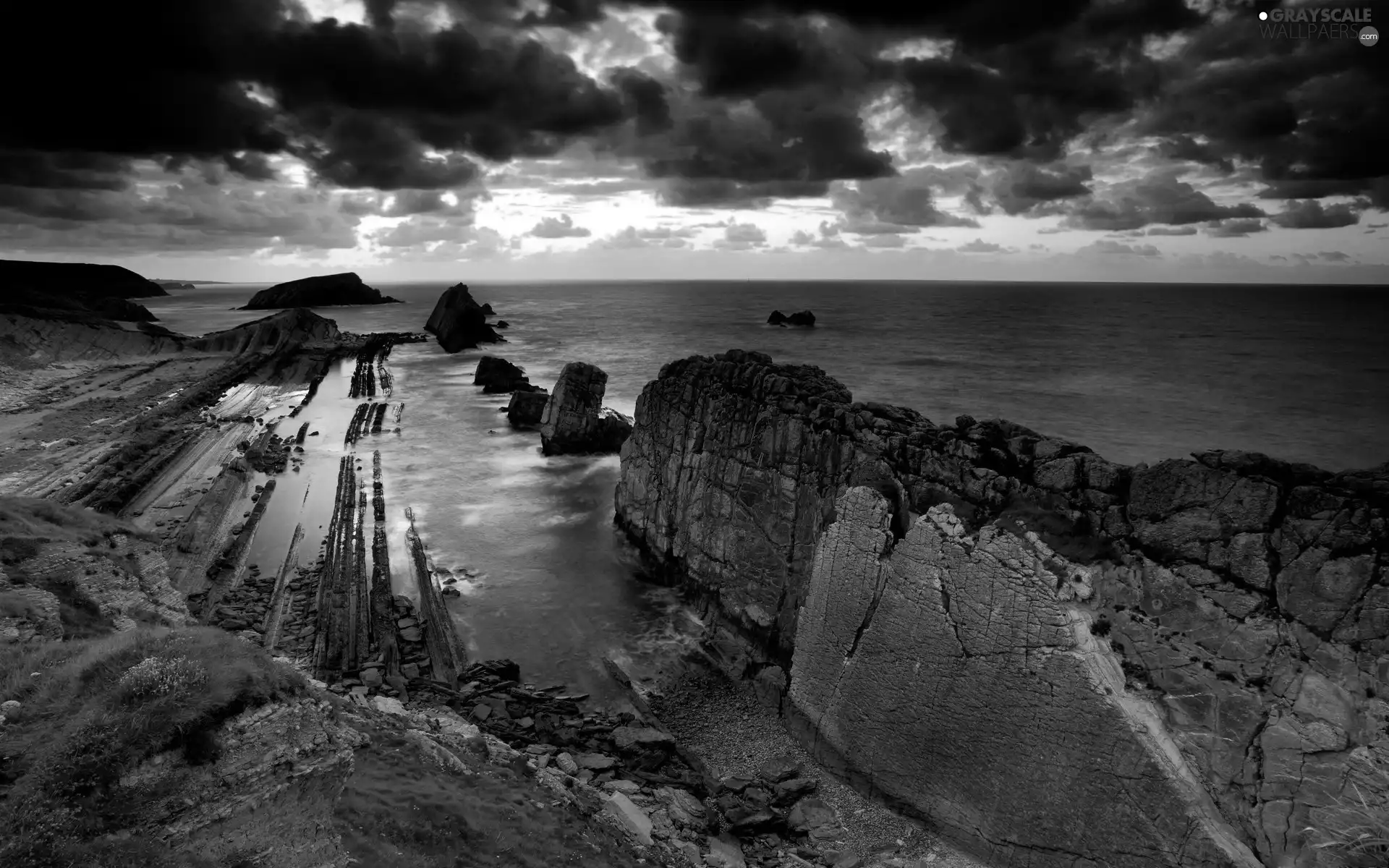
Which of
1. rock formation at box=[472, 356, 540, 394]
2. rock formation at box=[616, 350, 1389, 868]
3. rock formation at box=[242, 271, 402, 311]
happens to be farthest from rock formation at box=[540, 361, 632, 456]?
rock formation at box=[242, 271, 402, 311]

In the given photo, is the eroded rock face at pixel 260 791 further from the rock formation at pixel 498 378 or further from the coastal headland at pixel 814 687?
the rock formation at pixel 498 378

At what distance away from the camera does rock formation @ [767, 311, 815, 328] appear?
118 meters

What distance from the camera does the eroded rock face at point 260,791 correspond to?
28.6ft

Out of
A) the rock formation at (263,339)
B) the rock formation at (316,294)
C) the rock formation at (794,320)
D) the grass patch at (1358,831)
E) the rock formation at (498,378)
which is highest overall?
the rock formation at (316,294)

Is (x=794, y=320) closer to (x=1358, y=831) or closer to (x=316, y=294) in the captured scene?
(x=1358, y=831)

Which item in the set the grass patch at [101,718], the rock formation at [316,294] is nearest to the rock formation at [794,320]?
the grass patch at [101,718]

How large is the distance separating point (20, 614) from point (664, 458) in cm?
1660

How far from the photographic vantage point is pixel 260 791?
9602 millimetres

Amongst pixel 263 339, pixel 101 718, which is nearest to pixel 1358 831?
pixel 101 718

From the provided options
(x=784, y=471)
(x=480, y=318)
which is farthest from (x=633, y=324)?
(x=784, y=471)

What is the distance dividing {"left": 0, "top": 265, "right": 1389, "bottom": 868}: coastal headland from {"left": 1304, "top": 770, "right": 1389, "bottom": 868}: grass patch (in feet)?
0.47

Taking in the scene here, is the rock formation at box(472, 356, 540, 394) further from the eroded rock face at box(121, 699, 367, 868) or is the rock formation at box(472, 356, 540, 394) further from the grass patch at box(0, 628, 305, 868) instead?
the eroded rock face at box(121, 699, 367, 868)

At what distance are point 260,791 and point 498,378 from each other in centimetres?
5190

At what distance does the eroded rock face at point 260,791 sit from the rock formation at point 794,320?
11218cm
